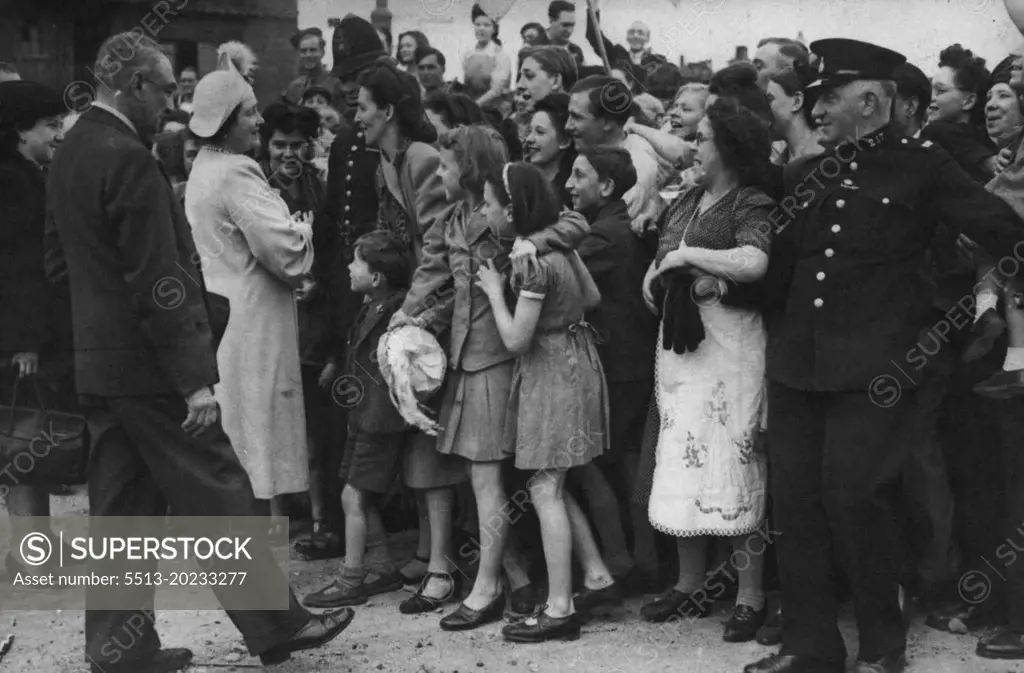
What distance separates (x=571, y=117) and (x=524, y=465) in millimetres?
1719

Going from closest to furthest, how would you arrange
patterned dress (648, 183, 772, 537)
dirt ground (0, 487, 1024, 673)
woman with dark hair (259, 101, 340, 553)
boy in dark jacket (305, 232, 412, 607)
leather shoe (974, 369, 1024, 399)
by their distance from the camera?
leather shoe (974, 369, 1024, 399), dirt ground (0, 487, 1024, 673), patterned dress (648, 183, 772, 537), boy in dark jacket (305, 232, 412, 607), woman with dark hair (259, 101, 340, 553)

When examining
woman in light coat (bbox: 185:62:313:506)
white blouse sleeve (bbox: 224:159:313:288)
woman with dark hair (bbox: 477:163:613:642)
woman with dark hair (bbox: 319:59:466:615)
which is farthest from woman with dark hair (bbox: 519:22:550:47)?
woman with dark hair (bbox: 477:163:613:642)

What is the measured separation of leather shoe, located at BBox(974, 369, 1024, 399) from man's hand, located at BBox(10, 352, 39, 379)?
169 inches

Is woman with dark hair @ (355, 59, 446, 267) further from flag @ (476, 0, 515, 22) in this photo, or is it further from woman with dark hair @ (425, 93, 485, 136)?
flag @ (476, 0, 515, 22)

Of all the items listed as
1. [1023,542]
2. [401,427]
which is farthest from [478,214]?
[1023,542]

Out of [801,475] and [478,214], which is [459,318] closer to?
[478,214]

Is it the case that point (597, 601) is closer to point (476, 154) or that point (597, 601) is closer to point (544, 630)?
point (544, 630)

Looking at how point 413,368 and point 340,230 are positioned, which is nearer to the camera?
point 413,368

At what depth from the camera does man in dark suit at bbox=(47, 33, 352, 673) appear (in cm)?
470

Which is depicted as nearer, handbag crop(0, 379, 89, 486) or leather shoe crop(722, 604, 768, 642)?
leather shoe crop(722, 604, 768, 642)

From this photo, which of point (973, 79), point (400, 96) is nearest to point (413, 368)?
point (400, 96)

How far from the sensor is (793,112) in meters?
5.71

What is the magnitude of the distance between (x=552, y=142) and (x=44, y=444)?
2.73 m

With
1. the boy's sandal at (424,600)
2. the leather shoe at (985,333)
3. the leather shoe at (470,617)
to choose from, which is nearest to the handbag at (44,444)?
the boy's sandal at (424,600)
